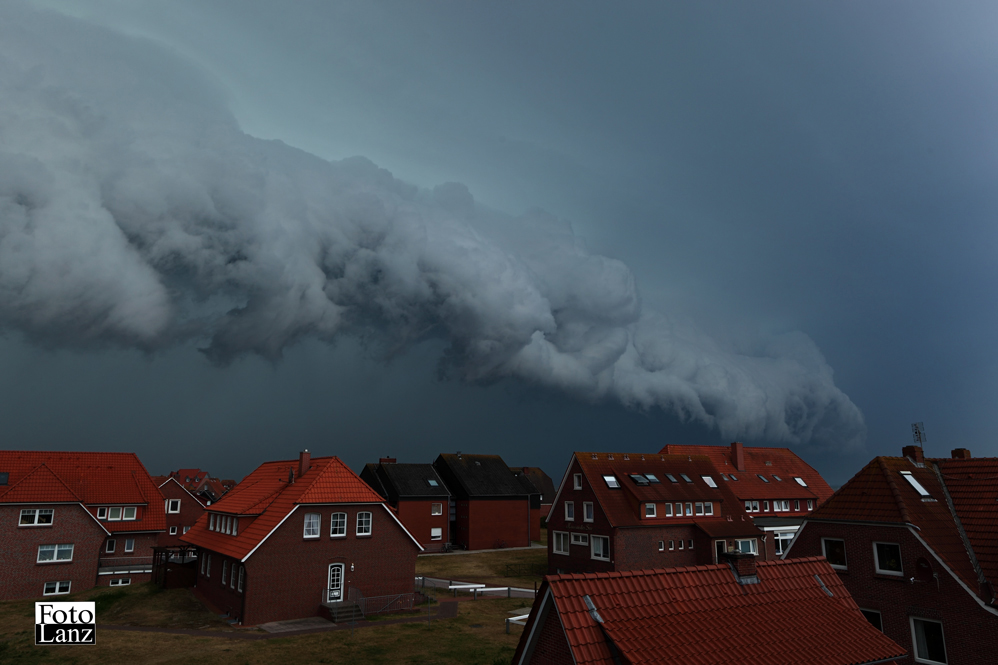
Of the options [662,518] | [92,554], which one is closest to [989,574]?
[662,518]

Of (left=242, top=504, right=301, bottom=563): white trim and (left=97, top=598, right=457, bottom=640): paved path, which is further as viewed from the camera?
(left=242, top=504, right=301, bottom=563): white trim

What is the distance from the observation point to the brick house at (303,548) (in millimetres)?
36312

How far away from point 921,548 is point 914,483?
416 cm

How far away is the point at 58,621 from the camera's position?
110ft

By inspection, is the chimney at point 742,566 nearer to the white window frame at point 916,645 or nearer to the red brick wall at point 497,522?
the white window frame at point 916,645

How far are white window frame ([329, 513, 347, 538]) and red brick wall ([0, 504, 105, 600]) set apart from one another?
23.7 m

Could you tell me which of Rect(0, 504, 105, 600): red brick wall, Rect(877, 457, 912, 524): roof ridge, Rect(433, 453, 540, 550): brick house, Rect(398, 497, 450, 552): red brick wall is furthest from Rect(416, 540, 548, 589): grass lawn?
Rect(877, 457, 912, 524): roof ridge

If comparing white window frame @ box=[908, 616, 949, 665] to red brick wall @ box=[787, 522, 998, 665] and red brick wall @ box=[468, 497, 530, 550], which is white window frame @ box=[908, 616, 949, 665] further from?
red brick wall @ box=[468, 497, 530, 550]

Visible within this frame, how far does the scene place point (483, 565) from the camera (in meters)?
63.4

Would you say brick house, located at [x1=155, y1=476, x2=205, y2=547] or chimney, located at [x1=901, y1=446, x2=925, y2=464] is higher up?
chimney, located at [x1=901, y1=446, x2=925, y2=464]

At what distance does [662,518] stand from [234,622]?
34.4 metres

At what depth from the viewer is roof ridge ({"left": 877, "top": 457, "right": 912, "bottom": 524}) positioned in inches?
1015

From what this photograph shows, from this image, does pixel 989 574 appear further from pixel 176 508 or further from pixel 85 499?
pixel 176 508

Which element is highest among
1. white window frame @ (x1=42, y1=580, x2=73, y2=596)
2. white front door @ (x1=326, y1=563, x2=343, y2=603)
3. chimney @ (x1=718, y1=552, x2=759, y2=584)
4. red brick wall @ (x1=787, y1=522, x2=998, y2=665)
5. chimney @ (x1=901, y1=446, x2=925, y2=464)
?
chimney @ (x1=901, y1=446, x2=925, y2=464)
